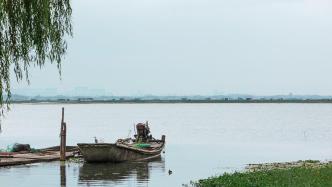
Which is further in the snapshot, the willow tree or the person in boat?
the person in boat

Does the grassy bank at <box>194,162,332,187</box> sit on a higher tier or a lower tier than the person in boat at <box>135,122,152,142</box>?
lower

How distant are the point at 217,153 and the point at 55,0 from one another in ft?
145

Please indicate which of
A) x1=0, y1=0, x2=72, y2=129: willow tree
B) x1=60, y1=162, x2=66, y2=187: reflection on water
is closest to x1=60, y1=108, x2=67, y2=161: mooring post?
x1=60, y1=162, x2=66, y2=187: reflection on water

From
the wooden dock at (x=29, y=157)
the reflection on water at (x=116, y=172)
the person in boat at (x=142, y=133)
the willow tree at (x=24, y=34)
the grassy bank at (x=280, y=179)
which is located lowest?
the reflection on water at (x=116, y=172)

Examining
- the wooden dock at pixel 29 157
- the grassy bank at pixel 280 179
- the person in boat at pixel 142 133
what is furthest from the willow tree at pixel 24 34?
the person in boat at pixel 142 133

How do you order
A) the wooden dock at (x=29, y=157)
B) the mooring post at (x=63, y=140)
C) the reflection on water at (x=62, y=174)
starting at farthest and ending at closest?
1. the mooring post at (x=63, y=140)
2. the wooden dock at (x=29, y=157)
3. the reflection on water at (x=62, y=174)

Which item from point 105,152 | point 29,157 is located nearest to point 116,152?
point 105,152

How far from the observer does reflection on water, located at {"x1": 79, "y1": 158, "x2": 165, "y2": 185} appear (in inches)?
1454

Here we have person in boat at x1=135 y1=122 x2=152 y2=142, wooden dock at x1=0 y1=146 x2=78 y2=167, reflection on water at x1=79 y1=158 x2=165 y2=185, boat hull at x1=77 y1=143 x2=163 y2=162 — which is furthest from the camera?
person in boat at x1=135 y1=122 x2=152 y2=142

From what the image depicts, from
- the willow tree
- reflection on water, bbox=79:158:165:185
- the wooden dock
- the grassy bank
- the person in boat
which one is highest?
the willow tree

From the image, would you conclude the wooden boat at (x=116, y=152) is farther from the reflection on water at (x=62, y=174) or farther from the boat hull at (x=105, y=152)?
the reflection on water at (x=62, y=174)

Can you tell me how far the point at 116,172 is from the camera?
40.5 metres

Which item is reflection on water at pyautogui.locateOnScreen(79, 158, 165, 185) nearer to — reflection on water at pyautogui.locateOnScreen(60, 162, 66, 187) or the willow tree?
reflection on water at pyautogui.locateOnScreen(60, 162, 66, 187)

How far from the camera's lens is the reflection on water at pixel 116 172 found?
36938 millimetres
